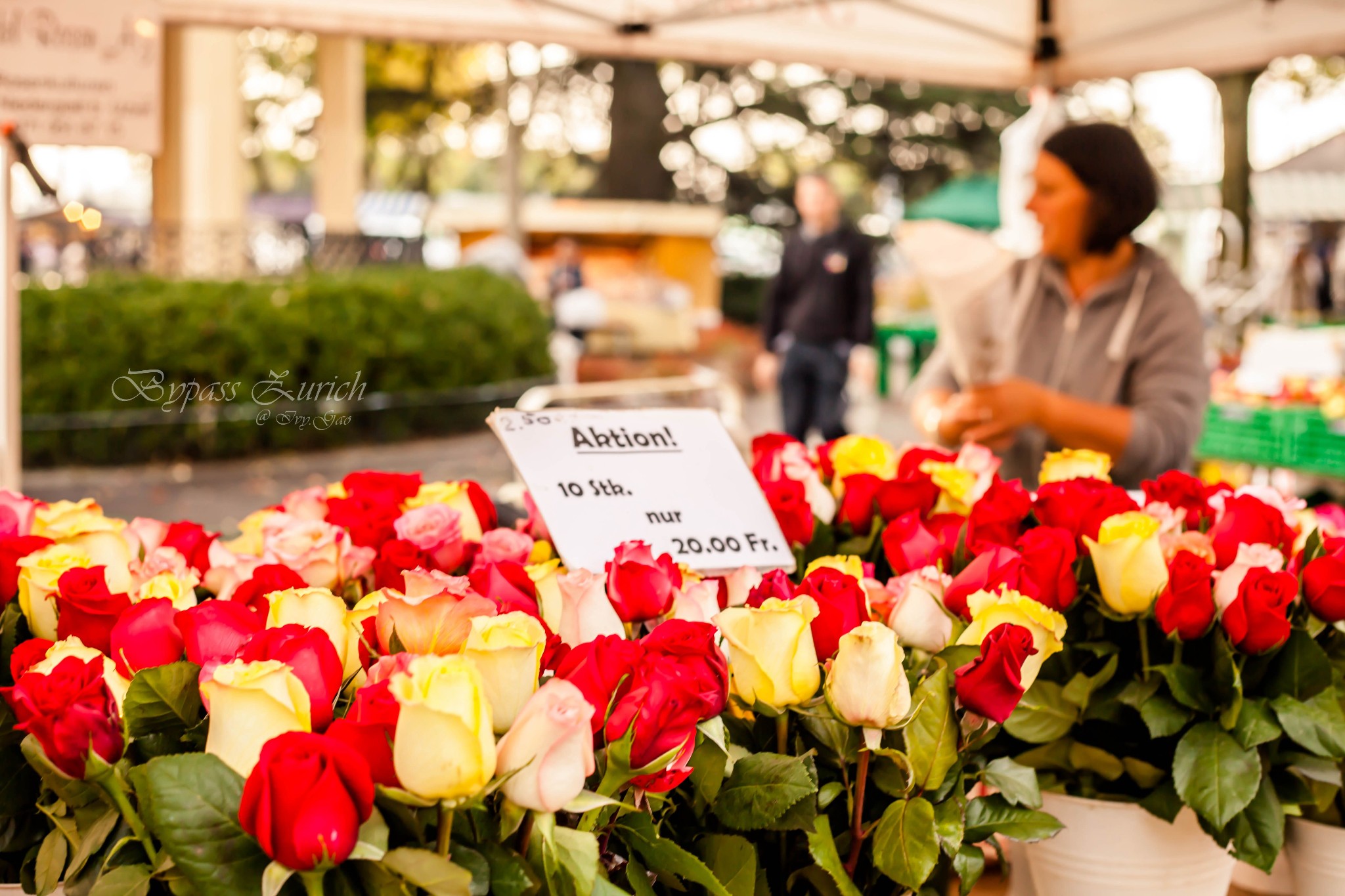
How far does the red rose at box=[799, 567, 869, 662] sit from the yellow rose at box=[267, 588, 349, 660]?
0.33 meters

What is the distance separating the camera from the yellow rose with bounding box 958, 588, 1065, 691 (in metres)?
0.94

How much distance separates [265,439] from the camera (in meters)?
4.46

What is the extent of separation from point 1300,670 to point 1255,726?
83 millimetres

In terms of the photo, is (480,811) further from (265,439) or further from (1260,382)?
(1260,382)

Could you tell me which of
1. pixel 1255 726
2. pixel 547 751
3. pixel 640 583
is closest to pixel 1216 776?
pixel 1255 726

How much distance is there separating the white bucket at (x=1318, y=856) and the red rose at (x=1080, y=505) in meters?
0.33

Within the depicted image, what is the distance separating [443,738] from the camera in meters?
0.65

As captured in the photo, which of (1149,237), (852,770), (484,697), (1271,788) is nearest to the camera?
(484,697)

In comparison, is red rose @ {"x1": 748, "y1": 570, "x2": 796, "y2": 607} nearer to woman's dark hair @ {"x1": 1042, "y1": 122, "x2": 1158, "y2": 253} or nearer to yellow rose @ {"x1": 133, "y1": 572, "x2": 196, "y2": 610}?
yellow rose @ {"x1": 133, "y1": 572, "x2": 196, "y2": 610}

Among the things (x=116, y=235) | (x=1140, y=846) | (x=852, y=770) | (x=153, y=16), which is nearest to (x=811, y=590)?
(x=852, y=770)

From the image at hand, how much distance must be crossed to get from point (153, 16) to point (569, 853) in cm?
185

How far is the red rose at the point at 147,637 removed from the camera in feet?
2.81

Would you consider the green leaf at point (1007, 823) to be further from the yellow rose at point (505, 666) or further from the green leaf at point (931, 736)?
the yellow rose at point (505, 666)

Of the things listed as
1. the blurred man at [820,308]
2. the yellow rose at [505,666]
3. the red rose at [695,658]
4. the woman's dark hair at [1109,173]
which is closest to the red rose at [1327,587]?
the red rose at [695,658]
